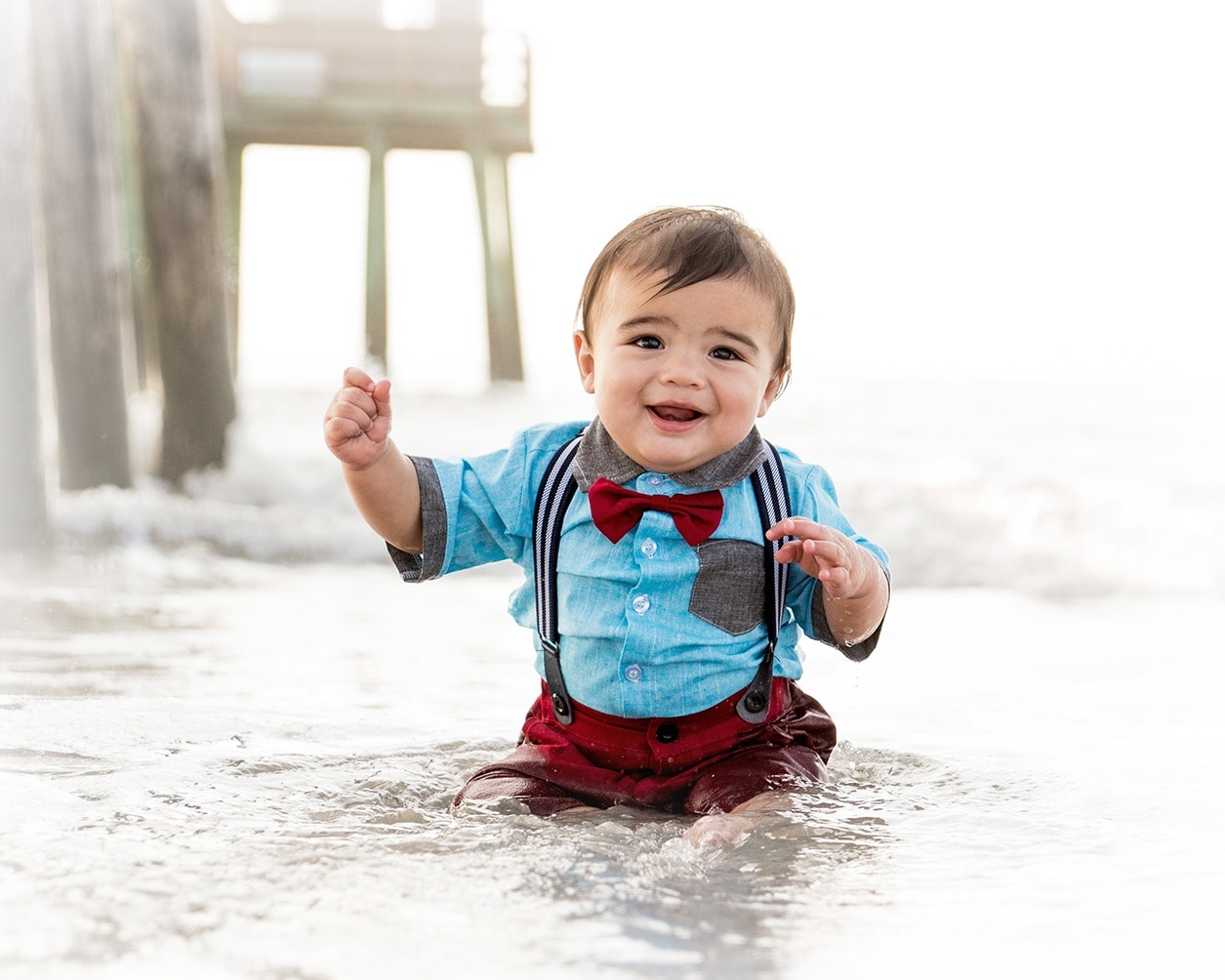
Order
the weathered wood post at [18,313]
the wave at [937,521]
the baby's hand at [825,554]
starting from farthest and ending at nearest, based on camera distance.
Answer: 1. the wave at [937,521]
2. the weathered wood post at [18,313]
3. the baby's hand at [825,554]

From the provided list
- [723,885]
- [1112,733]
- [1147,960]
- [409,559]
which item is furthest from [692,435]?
[1112,733]

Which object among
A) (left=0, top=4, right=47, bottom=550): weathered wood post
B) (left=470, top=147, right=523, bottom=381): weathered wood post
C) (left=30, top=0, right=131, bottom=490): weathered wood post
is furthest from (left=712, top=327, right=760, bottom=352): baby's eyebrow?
(left=470, top=147, right=523, bottom=381): weathered wood post

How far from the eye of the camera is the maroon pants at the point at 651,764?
7.98ft

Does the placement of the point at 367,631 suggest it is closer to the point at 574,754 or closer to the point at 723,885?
the point at 574,754

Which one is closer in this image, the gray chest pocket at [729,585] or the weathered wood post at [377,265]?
the gray chest pocket at [729,585]

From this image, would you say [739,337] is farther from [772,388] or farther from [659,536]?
[659,536]

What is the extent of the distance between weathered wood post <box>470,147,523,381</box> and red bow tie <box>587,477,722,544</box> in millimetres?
11643

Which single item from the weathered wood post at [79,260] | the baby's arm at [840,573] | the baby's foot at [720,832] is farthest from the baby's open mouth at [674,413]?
Answer: the weathered wood post at [79,260]

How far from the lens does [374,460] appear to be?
7.96 feet

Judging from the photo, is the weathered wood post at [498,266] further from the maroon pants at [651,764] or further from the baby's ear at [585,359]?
the maroon pants at [651,764]

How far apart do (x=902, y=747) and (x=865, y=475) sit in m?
4.43

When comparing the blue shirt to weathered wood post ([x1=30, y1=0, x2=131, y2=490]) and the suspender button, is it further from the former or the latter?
weathered wood post ([x1=30, y1=0, x2=131, y2=490])

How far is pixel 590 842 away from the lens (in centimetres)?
215

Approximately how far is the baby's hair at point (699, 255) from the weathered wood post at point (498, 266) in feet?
37.9
